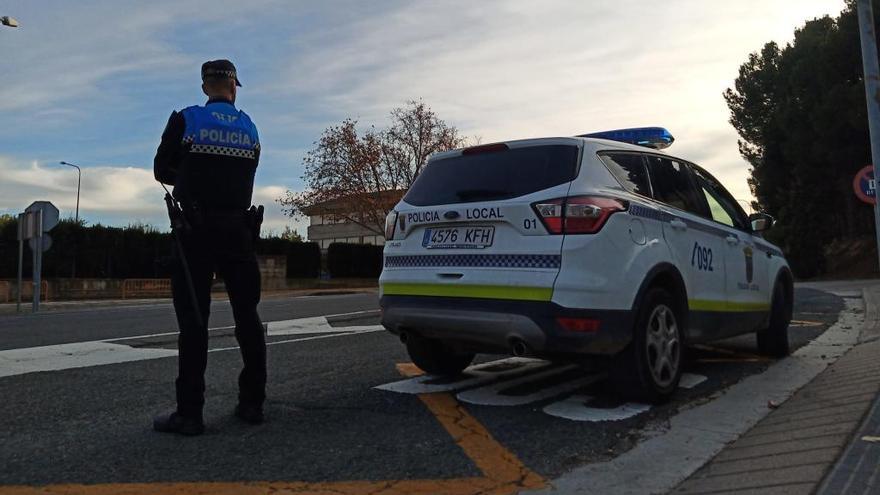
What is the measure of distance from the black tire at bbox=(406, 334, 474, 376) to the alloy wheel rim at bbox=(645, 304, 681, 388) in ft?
4.64

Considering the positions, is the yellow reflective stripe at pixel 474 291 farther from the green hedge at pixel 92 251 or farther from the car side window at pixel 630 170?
the green hedge at pixel 92 251

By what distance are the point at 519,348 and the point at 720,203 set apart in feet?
9.06

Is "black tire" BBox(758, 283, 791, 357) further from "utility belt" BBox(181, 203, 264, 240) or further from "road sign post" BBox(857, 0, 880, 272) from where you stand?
"road sign post" BBox(857, 0, 880, 272)

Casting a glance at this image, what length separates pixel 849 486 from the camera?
104 inches

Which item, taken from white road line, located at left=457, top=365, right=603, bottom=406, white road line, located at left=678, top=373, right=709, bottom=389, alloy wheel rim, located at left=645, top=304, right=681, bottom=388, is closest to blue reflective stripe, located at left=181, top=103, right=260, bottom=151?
white road line, located at left=457, top=365, right=603, bottom=406

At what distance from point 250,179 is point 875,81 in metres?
9.69

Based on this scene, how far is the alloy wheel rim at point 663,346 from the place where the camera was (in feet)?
13.8

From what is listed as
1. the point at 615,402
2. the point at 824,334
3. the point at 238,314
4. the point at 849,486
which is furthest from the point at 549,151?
the point at 824,334

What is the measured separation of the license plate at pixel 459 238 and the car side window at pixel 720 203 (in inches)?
87.4

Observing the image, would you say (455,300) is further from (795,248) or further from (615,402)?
(795,248)

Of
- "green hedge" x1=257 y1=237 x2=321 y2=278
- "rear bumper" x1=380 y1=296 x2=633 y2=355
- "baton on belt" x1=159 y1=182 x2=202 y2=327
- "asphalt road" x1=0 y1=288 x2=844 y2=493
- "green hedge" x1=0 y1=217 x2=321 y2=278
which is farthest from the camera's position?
"green hedge" x1=257 y1=237 x2=321 y2=278

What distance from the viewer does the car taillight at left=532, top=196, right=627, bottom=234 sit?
390 cm

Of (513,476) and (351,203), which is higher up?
(351,203)

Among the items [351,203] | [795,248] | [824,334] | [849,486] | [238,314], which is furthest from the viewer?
[351,203]
